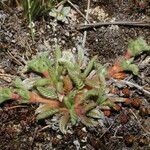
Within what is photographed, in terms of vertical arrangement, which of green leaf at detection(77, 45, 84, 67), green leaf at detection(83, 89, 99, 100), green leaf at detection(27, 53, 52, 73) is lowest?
green leaf at detection(83, 89, 99, 100)

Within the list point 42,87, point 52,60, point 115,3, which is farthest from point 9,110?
point 115,3

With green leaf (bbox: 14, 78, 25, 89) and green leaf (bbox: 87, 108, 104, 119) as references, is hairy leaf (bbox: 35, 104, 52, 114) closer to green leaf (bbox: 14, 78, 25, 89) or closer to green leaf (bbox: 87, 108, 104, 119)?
green leaf (bbox: 14, 78, 25, 89)

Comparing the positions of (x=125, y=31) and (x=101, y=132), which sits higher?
(x=125, y=31)

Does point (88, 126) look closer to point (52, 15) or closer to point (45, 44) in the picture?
point (45, 44)

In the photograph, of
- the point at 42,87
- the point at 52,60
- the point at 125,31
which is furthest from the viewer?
the point at 125,31

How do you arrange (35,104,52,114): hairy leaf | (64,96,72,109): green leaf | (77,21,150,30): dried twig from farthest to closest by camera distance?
(77,21,150,30): dried twig, (35,104,52,114): hairy leaf, (64,96,72,109): green leaf

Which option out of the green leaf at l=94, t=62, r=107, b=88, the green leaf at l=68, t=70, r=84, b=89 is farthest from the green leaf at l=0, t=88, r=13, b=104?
the green leaf at l=94, t=62, r=107, b=88
